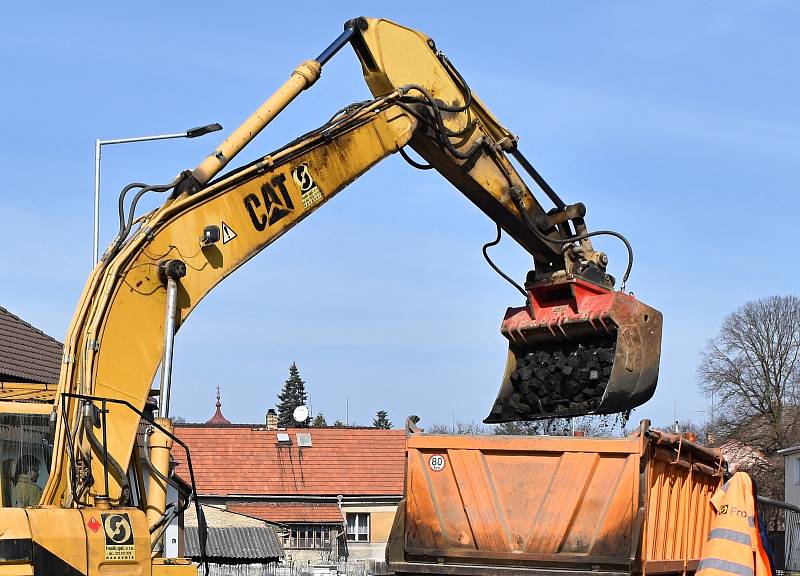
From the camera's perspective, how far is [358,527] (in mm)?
41719

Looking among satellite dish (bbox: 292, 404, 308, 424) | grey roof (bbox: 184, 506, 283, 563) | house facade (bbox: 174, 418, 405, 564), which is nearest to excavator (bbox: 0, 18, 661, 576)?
grey roof (bbox: 184, 506, 283, 563)

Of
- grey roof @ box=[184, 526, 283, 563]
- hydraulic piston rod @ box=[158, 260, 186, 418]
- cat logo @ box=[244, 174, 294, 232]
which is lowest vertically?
grey roof @ box=[184, 526, 283, 563]

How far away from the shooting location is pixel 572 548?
960 centimetres

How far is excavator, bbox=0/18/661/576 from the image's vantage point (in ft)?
26.2

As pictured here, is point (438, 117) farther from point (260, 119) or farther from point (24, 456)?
point (24, 456)

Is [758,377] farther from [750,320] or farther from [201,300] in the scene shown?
[201,300]

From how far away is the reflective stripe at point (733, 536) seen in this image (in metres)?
9.84

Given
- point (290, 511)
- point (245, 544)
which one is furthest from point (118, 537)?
point (290, 511)

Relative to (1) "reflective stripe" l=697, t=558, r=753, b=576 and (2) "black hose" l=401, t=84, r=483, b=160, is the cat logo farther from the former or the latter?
(1) "reflective stripe" l=697, t=558, r=753, b=576

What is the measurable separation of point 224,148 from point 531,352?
439 cm

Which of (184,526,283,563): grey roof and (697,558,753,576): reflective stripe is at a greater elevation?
(697,558,753,576): reflective stripe

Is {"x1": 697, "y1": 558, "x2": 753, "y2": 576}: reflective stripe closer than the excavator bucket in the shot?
Yes

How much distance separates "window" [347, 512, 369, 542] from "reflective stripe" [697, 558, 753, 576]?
32296 mm

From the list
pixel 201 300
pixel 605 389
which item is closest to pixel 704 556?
pixel 605 389
